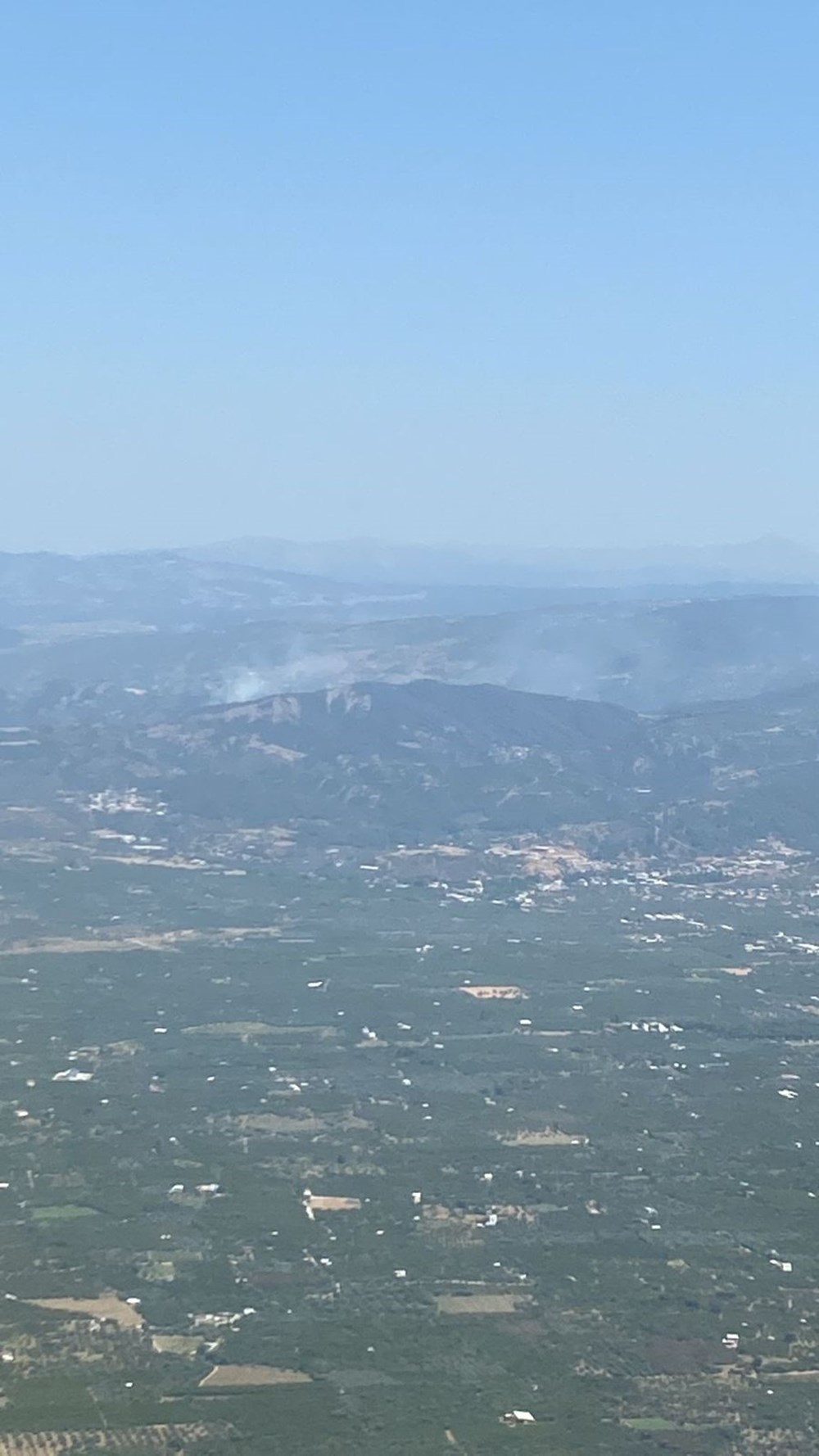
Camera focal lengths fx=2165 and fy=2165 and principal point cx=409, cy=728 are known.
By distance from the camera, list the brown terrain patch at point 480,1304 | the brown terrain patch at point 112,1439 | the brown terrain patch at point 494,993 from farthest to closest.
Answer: the brown terrain patch at point 494,993 → the brown terrain patch at point 480,1304 → the brown terrain patch at point 112,1439

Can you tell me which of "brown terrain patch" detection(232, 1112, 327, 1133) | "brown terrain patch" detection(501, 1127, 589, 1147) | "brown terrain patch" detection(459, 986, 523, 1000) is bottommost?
"brown terrain patch" detection(501, 1127, 589, 1147)

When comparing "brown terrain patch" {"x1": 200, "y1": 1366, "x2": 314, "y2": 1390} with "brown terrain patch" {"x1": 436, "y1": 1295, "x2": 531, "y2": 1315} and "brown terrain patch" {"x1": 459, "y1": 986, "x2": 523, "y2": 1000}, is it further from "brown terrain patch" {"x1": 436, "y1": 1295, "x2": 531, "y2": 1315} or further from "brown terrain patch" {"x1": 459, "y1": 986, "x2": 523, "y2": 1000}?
"brown terrain patch" {"x1": 459, "y1": 986, "x2": 523, "y2": 1000}

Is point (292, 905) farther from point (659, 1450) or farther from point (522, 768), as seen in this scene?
point (659, 1450)

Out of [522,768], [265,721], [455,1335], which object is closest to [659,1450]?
[455,1335]

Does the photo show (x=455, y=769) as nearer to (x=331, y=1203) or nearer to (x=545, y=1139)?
(x=545, y=1139)

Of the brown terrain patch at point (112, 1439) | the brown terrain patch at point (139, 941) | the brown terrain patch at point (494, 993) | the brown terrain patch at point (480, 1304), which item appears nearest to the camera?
the brown terrain patch at point (112, 1439)

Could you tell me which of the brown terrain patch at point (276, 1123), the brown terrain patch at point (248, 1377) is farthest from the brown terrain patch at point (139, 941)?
the brown terrain patch at point (248, 1377)

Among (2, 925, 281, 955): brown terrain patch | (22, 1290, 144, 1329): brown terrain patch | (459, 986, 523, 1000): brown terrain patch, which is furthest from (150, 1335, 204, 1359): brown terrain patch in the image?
(2, 925, 281, 955): brown terrain patch

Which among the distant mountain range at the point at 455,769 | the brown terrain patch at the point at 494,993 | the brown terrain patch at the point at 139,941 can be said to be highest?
the distant mountain range at the point at 455,769

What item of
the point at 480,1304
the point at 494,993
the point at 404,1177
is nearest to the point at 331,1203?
the point at 404,1177

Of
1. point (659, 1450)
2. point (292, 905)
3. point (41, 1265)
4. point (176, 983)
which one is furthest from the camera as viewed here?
point (292, 905)

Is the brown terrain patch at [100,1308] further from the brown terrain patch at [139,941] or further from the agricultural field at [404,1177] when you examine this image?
the brown terrain patch at [139,941]
